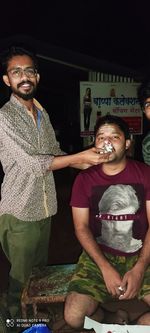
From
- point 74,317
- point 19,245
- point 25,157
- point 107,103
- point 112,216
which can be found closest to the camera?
point 74,317

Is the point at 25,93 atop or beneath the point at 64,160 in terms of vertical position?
atop

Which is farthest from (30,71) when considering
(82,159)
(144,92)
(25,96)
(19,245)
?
(19,245)

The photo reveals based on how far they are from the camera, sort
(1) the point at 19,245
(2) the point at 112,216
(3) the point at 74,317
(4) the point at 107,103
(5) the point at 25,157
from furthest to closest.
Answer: (4) the point at 107,103, (1) the point at 19,245, (2) the point at 112,216, (5) the point at 25,157, (3) the point at 74,317

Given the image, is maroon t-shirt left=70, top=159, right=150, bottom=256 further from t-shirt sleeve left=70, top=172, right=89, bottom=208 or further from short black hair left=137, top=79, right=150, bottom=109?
short black hair left=137, top=79, right=150, bottom=109

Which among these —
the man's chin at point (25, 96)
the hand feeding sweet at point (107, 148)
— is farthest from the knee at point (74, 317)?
the man's chin at point (25, 96)

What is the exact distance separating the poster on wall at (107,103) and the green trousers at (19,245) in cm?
342

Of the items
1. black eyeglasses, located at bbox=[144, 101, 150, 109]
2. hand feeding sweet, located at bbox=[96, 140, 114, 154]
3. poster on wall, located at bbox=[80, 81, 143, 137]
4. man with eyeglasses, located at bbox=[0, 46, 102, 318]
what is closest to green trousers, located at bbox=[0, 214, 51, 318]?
man with eyeglasses, located at bbox=[0, 46, 102, 318]

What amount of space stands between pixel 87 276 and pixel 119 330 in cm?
45

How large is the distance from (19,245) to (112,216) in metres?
0.66

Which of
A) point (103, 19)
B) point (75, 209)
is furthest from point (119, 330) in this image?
point (103, 19)

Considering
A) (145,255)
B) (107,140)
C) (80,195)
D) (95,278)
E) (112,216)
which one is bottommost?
(95,278)

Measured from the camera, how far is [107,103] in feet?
19.5

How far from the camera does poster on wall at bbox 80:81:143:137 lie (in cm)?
587

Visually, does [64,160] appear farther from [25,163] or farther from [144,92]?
[144,92]
